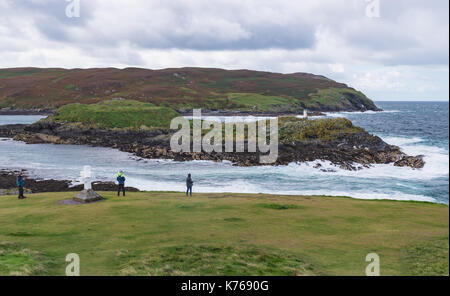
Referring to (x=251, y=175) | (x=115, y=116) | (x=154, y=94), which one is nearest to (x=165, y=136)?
(x=115, y=116)

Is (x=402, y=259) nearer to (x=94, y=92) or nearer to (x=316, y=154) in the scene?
(x=316, y=154)

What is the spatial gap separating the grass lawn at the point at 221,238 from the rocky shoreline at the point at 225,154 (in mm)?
34033

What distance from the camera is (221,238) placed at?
17438 millimetres

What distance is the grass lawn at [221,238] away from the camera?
45.1 feet

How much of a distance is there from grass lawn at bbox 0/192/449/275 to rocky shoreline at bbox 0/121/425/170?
34.0 metres

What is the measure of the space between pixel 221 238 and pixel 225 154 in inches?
1884

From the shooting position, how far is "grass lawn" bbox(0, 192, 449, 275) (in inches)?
541

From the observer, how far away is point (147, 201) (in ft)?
89.1

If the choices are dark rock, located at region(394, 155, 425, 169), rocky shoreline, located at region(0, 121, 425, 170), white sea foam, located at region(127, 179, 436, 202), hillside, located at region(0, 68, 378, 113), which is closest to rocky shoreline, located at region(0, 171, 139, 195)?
white sea foam, located at region(127, 179, 436, 202)

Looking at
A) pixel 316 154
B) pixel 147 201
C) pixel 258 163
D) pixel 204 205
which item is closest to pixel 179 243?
pixel 204 205

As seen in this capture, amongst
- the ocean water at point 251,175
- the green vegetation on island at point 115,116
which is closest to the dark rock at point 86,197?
the ocean water at point 251,175

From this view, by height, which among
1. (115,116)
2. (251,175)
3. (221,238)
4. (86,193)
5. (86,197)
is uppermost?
(115,116)

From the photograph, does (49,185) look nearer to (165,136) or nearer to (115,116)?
(165,136)

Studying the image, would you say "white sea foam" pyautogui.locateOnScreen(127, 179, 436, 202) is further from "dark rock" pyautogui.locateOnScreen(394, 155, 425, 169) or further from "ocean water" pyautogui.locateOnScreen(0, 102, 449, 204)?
"dark rock" pyautogui.locateOnScreen(394, 155, 425, 169)
